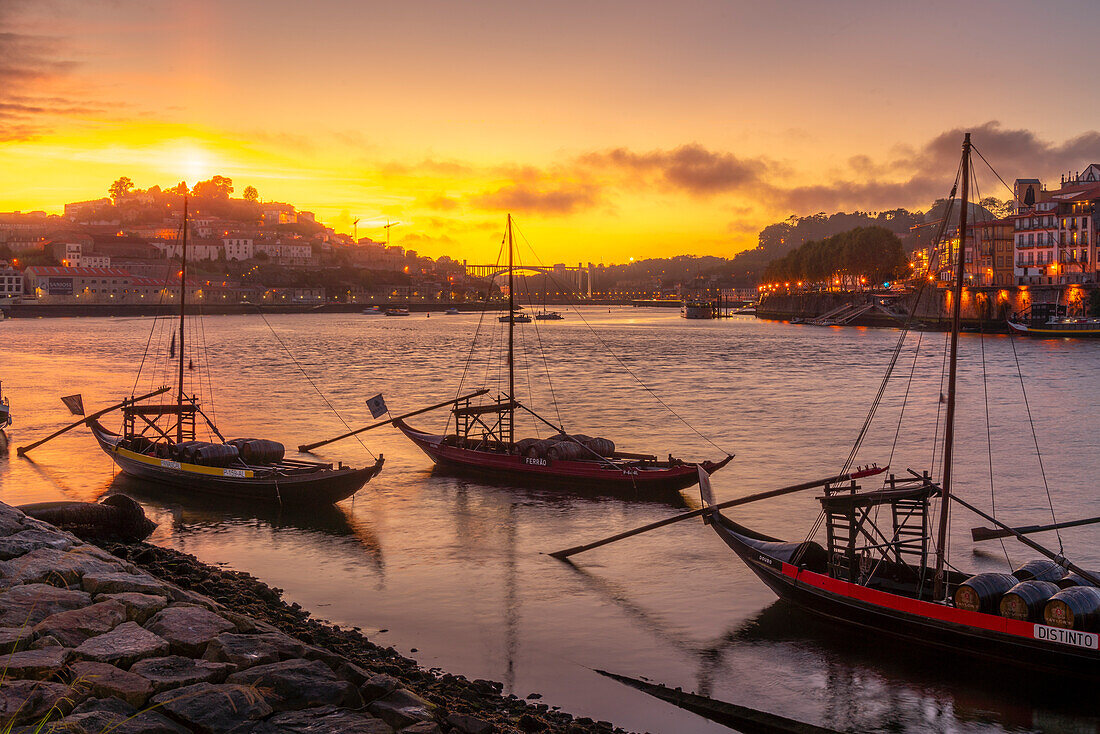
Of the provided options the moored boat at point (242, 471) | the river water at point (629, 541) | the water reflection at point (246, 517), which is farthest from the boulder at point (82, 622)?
the moored boat at point (242, 471)

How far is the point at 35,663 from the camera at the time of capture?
31.5ft

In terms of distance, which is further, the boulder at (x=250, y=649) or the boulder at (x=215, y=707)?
the boulder at (x=250, y=649)

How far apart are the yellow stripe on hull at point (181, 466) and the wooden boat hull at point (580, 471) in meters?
7.48

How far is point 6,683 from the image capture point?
8.92m

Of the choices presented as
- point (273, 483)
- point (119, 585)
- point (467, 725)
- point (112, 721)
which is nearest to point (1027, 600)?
point (467, 725)

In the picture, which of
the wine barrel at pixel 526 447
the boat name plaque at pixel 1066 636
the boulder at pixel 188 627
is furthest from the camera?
the wine barrel at pixel 526 447

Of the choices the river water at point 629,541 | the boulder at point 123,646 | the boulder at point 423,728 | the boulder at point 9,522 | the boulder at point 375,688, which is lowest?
the river water at point 629,541

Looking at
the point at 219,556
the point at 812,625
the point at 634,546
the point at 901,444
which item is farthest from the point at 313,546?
the point at 901,444

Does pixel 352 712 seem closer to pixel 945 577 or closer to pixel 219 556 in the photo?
pixel 945 577

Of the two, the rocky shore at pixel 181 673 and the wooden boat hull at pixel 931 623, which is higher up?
the rocky shore at pixel 181 673

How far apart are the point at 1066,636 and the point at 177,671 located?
11800 mm

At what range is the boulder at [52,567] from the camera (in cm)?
1264

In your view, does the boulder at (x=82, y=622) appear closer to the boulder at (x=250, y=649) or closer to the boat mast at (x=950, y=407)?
the boulder at (x=250, y=649)

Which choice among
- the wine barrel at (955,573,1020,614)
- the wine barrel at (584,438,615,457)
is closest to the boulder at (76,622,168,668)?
the wine barrel at (955,573,1020,614)
